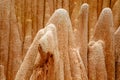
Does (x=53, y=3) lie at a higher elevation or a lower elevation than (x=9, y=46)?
higher

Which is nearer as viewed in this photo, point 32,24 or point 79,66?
point 79,66

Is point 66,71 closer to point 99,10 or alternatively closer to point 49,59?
point 49,59

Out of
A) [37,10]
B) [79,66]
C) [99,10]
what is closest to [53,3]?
[37,10]

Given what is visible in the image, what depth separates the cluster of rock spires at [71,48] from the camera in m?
4.86

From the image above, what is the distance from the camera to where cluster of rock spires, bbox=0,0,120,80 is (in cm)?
486

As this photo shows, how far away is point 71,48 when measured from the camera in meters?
5.05

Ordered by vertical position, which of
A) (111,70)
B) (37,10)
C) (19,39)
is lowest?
(111,70)

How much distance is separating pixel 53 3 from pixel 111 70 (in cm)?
119

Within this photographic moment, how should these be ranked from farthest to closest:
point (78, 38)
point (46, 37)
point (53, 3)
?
1. point (53, 3)
2. point (78, 38)
3. point (46, 37)

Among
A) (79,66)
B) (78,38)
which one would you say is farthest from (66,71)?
(78,38)

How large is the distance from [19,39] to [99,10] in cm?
118

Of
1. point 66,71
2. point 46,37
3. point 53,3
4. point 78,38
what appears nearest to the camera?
point 46,37

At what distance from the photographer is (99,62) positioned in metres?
5.20

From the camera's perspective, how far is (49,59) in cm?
454
